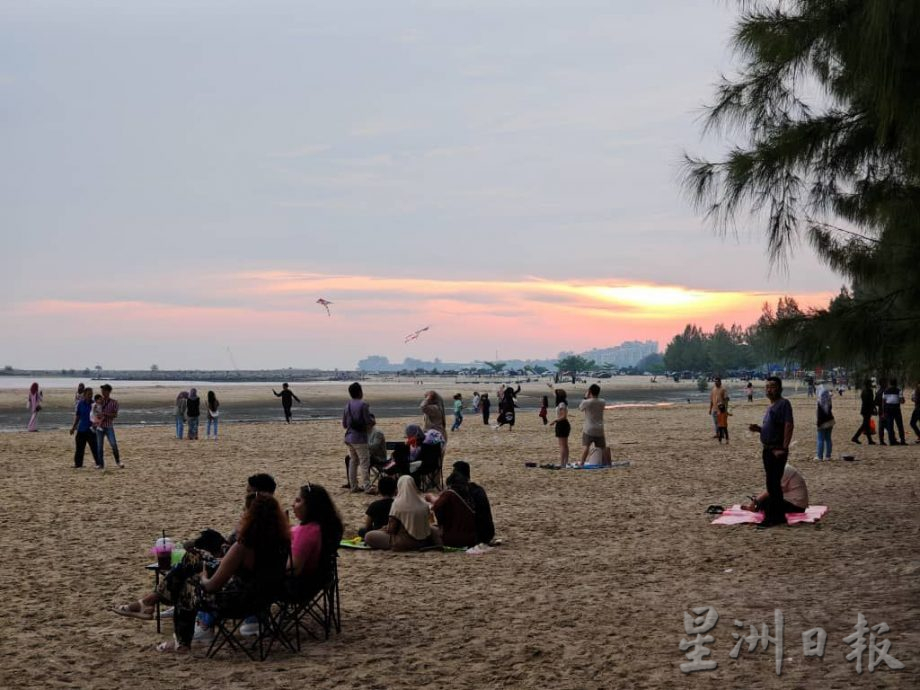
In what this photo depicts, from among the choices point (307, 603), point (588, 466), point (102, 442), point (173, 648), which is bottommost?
point (173, 648)

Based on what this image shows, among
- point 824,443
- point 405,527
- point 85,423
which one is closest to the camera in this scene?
point 405,527

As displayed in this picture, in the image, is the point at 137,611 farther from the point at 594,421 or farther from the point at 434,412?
the point at 594,421

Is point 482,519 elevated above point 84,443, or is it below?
below

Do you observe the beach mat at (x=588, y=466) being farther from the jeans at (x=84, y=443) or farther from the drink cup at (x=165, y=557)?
the drink cup at (x=165, y=557)

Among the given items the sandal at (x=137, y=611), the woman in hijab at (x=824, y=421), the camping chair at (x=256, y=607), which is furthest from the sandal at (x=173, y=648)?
the woman in hijab at (x=824, y=421)

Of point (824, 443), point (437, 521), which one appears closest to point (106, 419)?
point (437, 521)

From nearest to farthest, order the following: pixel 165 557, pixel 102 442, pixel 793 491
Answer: pixel 165 557
pixel 793 491
pixel 102 442

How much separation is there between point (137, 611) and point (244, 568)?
5.11 feet

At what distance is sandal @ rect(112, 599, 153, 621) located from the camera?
823cm

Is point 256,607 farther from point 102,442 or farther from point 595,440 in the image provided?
point 102,442

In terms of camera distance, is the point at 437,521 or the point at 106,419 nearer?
the point at 437,521

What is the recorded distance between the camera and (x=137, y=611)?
8.26 metres

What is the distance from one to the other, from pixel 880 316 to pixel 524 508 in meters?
7.00

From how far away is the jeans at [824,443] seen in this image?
2130 centimetres
